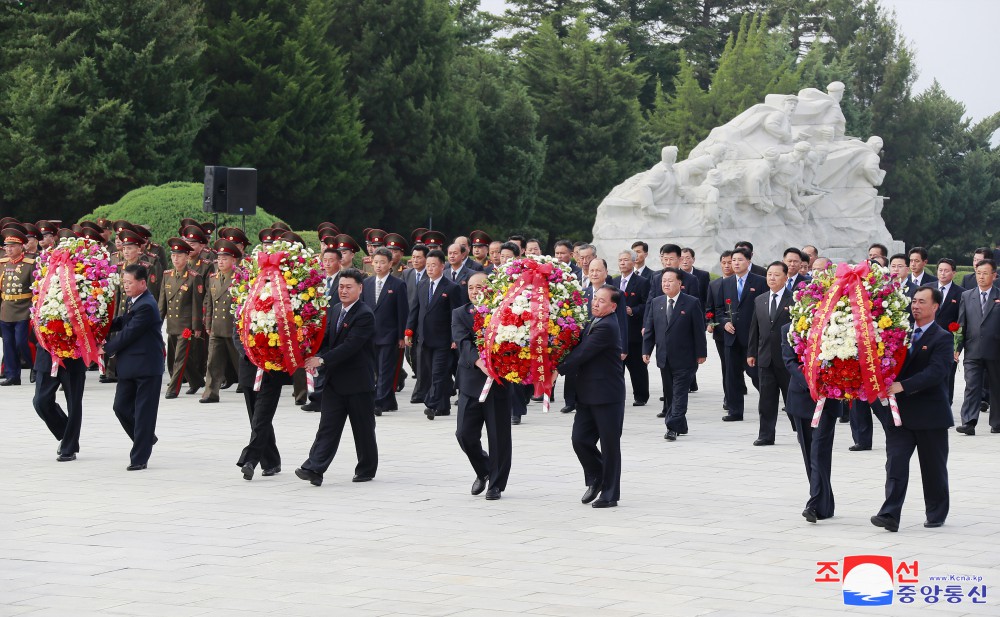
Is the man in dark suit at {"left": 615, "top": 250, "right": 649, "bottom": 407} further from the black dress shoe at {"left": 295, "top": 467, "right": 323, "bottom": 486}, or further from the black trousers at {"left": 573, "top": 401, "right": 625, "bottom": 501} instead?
the black dress shoe at {"left": 295, "top": 467, "right": 323, "bottom": 486}

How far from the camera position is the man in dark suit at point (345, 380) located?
426 inches

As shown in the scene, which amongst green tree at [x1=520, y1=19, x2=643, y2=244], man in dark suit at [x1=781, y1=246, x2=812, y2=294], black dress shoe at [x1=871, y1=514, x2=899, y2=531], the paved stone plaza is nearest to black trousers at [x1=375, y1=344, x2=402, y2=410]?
the paved stone plaza

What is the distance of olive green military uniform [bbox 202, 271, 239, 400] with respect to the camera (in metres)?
16.0

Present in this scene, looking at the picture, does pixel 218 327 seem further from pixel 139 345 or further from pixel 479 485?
pixel 479 485

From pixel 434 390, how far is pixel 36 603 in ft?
26.4

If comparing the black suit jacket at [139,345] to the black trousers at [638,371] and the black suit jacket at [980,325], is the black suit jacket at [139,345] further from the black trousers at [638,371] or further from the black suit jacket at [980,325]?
the black suit jacket at [980,325]

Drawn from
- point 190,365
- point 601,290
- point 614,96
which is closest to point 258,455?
point 601,290

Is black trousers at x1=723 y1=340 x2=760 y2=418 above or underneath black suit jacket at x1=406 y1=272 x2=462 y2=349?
underneath

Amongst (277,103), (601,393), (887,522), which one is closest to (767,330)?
(601,393)

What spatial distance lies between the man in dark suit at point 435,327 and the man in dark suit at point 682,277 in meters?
2.19

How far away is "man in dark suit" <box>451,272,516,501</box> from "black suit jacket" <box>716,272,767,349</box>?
206 inches

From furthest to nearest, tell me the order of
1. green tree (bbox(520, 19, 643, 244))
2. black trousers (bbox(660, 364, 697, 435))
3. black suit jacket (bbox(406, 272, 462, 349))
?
green tree (bbox(520, 19, 643, 244)) < black suit jacket (bbox(406, 272, 462, 349)) < black trousers (bbox(660, 364, 697, 435))

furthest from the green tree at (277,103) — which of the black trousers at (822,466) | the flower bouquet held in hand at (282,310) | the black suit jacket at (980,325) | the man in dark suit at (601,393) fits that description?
the black trousers at (822,466)

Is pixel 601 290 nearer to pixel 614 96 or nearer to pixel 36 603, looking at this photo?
pixel 36 603
